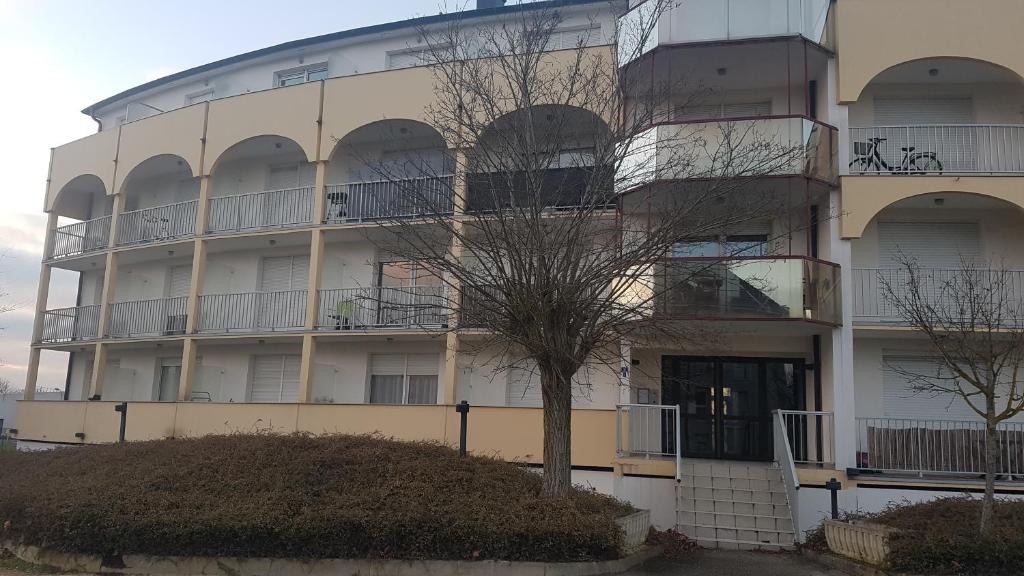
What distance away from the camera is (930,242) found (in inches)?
626

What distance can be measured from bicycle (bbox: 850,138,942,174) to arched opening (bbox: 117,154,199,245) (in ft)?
54.7

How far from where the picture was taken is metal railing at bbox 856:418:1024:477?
13.5m

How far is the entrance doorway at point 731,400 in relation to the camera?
52.5 feet

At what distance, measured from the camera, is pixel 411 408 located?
17.0 meters

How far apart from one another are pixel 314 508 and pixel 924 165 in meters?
13.3

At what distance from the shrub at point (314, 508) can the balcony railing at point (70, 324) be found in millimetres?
11248

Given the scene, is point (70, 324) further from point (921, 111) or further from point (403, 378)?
point (921, 111)

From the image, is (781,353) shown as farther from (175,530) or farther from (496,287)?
(175,530)

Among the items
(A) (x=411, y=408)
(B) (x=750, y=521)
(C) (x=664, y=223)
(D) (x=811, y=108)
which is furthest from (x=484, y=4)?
(B) (x=750, y=521)

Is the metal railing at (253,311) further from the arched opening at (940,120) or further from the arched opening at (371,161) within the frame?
the arched opening at (940,120)

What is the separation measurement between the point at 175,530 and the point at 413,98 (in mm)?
11507

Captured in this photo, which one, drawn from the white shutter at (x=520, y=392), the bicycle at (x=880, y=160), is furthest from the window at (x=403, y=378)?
the bicycle at (x=880, y=160)

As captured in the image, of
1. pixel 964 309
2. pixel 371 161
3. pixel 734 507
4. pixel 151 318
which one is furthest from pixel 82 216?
pixel 964 309

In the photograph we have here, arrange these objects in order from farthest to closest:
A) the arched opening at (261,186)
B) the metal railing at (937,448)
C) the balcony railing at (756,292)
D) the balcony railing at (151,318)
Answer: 1. the balcony railing at (151,318)
2. the arched opening at (261,186)
3. the balcony railing at (756,292)
4. the metal railing at (937,448)
